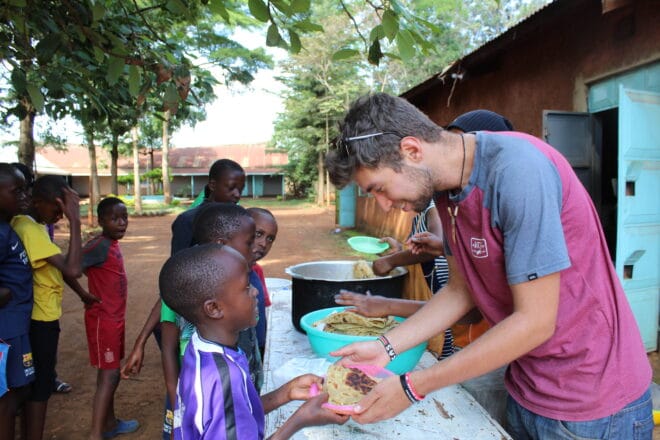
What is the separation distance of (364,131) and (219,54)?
54.6 ft

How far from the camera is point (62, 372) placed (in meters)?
4.45

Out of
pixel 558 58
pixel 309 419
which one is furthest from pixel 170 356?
pixel 558 58

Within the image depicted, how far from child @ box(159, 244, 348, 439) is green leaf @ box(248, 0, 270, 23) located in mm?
1048

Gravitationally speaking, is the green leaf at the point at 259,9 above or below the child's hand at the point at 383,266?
above

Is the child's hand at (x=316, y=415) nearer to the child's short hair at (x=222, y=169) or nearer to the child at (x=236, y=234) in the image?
the child at (x=236, y=234)

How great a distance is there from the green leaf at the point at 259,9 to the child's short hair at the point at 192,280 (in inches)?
42.2

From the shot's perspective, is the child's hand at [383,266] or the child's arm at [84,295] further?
the child's arm at [84,295]

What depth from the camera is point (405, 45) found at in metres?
1.99

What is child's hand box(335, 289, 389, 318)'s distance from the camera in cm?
205

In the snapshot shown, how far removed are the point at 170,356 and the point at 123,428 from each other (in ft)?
5.49

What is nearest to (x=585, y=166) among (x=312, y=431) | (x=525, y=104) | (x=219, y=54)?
(x=525, y=104)

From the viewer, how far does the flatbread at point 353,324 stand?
1.99m

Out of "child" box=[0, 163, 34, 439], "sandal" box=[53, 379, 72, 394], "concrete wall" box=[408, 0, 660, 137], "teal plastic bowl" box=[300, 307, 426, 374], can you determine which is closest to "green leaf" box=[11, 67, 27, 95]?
"child" box=[0, 163, 34, 439]

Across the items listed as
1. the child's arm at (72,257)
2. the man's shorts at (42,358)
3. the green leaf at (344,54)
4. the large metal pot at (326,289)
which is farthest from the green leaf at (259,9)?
the man's shorts at (42,358)
